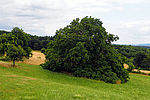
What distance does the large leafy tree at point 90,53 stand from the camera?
84.5 feet

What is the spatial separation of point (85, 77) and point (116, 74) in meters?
6.04

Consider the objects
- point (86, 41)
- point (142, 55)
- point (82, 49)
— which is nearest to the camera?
point (82, 49)

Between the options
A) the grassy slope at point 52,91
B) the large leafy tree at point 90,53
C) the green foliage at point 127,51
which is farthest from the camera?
the green foliage at point 127,51

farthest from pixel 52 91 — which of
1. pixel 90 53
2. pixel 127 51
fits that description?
pixel 127 51

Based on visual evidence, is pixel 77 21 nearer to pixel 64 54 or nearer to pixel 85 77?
pixel 64 54

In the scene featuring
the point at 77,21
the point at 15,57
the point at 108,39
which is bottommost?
the point at 15,57

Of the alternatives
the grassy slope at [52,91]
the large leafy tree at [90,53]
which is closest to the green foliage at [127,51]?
the large leafy tree at [90,53]

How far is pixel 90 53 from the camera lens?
26812mm

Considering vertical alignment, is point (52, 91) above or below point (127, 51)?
below

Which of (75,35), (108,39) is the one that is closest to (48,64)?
(75,35)

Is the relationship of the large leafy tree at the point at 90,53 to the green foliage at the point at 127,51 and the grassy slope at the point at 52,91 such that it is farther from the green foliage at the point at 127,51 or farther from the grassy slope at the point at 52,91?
the green foliage at the point at 127,51

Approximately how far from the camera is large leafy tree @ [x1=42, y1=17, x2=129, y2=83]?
84.5ft

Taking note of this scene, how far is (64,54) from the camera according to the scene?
27.2m

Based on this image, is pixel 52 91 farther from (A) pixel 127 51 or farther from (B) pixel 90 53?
(A) pixel 127 51
